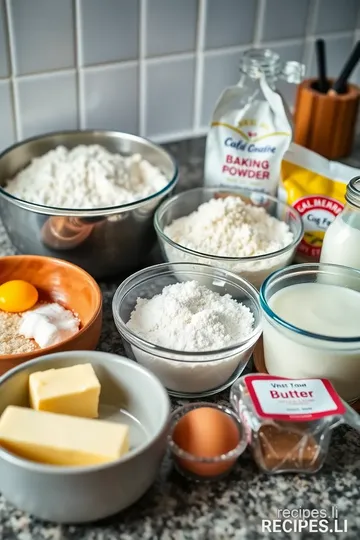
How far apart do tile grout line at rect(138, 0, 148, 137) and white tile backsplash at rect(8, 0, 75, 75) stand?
129 millimetres

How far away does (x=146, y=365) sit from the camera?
34.6 inches

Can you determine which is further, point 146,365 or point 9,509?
point 146,365

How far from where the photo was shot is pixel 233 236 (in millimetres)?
1038

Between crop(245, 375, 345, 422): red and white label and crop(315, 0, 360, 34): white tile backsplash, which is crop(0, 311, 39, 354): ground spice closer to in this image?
crop(245, 375, 345, 422): red and white label

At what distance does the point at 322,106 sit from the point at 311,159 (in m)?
0.23

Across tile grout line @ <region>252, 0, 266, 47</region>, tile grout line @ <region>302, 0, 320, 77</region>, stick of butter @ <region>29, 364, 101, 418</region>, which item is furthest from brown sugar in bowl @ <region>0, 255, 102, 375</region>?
tile grout line @ <region>302, 0, 320, 77</region>

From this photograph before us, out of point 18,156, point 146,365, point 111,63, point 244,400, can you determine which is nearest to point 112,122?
point 111,63

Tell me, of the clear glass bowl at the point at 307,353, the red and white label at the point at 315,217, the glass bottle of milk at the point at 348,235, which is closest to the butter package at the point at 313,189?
the red and white label at the point at 315,217

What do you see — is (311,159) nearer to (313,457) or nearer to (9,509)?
(313,457)

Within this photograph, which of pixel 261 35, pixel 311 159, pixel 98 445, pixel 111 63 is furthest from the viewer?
pixel 261 35

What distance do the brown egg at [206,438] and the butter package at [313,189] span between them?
437 mm

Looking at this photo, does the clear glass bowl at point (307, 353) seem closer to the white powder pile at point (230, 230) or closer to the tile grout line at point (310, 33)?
the white powder pile at point (230, 230)

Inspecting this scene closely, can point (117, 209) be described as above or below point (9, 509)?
above

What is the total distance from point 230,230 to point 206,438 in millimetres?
378
